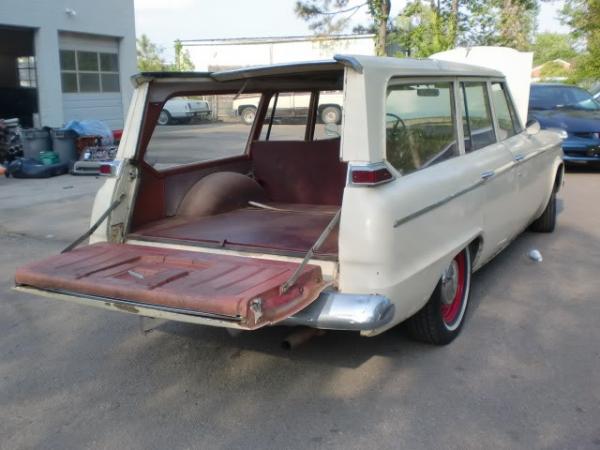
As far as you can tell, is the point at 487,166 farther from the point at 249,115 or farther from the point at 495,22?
the point at 495,22

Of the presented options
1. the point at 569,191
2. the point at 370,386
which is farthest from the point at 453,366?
the point at 569,191

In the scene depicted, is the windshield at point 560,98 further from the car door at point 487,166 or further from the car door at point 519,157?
the car door at point 487,166

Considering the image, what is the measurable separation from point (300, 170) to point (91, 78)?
585 inches

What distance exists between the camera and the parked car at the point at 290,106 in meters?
5.77

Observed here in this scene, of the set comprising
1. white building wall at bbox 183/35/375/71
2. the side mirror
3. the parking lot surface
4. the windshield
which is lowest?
the parking lot surface

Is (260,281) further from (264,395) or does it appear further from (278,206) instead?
(278,206)

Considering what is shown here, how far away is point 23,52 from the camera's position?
64.6 feet

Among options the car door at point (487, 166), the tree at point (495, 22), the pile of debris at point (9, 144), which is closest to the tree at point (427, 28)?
the tree at point (495, 22)

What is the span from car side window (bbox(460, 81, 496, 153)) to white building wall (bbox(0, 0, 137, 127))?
545 inches

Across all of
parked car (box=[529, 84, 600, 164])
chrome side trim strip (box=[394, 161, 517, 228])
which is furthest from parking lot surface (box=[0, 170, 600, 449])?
parked car (box=[529, 84, 600, 164])

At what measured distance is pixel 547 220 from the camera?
7043mm

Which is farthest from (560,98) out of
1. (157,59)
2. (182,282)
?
(157,59)

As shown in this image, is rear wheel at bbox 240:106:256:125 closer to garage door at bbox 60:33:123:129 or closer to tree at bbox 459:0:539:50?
garage door at bbox 60:33:123:129

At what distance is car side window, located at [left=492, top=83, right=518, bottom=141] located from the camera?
5344 millimetres
